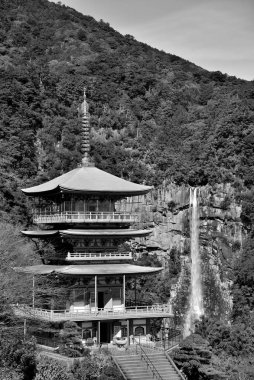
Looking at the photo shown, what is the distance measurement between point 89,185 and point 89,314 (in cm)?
641

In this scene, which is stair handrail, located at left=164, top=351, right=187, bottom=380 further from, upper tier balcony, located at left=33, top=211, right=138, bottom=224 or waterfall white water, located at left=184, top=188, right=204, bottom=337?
waterfall white water, located at left=184, top=188, right=204, bottom=337

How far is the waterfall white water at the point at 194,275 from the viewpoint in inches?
2352

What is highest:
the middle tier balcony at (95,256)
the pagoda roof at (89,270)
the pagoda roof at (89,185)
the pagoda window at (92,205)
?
the pagoda roof at (89,185)

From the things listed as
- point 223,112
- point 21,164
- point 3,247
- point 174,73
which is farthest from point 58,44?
point 3,247

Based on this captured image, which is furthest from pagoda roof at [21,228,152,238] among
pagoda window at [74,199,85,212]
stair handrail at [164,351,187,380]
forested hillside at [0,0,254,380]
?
stair handrail at [164,351,187,380]

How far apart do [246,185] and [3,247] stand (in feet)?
121

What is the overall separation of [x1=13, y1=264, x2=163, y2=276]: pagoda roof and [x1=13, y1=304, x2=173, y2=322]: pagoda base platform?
178 cm

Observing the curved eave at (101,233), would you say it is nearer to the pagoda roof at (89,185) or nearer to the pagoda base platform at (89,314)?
the pagoda roof at (89,185)

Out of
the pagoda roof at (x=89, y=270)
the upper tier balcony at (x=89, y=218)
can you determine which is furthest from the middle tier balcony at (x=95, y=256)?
the upper tier balcony at (x=89, y=218)

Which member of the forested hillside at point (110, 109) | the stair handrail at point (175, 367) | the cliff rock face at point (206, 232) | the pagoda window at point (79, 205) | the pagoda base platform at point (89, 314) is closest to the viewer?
the stair handrail at point (175, 367)

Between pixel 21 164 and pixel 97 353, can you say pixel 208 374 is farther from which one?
pixel 21 164

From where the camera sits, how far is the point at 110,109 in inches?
3285

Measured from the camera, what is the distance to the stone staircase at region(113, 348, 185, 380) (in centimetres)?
3011

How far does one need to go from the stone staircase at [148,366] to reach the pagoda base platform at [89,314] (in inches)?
102
